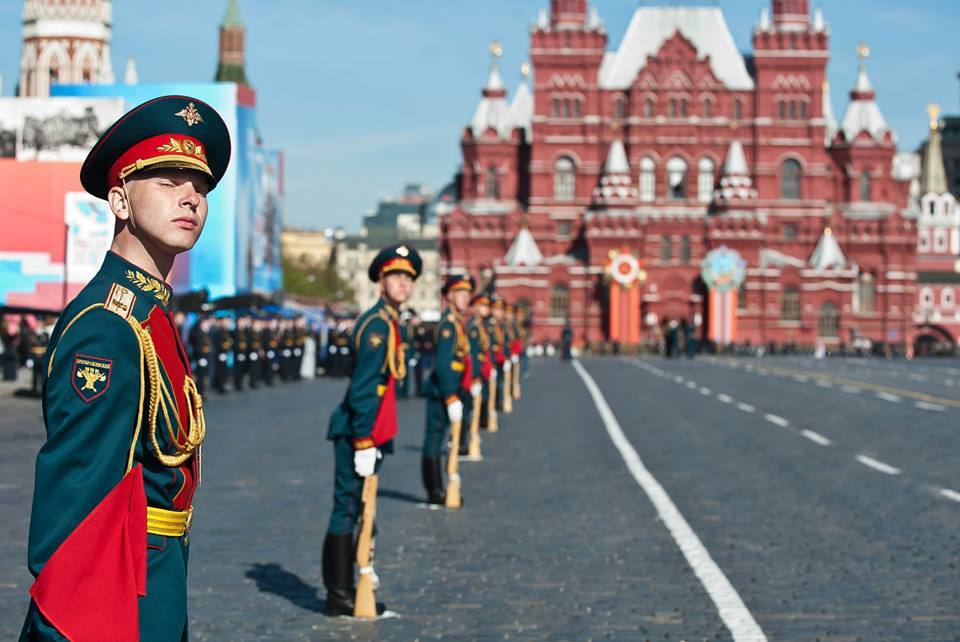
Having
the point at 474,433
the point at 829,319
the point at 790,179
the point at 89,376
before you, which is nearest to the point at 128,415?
the point at 89,376

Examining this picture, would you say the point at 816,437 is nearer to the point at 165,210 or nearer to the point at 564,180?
the point at 165,210

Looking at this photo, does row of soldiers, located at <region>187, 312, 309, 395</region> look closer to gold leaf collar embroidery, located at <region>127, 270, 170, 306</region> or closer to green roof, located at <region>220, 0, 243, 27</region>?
gold leaf collar embroidery, located at <region>127, 270, 170, 306</region>

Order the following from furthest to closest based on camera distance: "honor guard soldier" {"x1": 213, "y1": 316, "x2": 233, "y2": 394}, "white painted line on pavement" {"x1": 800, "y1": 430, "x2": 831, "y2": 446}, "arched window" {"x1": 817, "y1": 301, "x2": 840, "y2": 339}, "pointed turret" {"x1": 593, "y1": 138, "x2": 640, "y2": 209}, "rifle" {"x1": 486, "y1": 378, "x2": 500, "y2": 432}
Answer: "arched window" {"x1": 817, "y1": 301, "x2": 840, "y2": 339}, "pointed turret" {"x1": 593, "y1": 138, "x2": 640, "y2": 209}, "honor guard soldier" {"x1": 213, "y1": 316, "x2": 233, "y2": 394}, "rifle" {"x1": 486, "y1": 378, "x2": 500, "y2": 432}, "white painted line on pavement" {"x1": 800, "y1": 430, "x2": 831, "y2": 446}

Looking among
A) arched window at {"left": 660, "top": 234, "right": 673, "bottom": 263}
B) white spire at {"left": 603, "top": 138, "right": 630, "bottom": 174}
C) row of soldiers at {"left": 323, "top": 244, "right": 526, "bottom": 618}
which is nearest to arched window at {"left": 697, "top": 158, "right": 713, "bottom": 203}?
arched window at {"left": 660, "top": 234, "right": 673, "bottom": 263}

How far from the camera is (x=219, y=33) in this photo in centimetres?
15600

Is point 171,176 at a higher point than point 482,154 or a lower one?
lower

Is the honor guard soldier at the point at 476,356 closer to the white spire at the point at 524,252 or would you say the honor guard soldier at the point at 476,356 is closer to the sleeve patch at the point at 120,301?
the sleeve patch at the point at 120,301

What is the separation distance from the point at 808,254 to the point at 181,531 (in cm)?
9531

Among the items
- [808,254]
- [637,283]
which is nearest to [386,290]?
[637,283]

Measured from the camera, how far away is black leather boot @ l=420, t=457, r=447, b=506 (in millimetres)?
13641

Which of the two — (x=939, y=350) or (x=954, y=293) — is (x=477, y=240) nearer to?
(x=939, y=350)

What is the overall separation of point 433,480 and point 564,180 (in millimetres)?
85055

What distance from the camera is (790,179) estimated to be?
3846 inches

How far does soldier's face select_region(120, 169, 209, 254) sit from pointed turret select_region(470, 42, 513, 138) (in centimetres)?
9602
